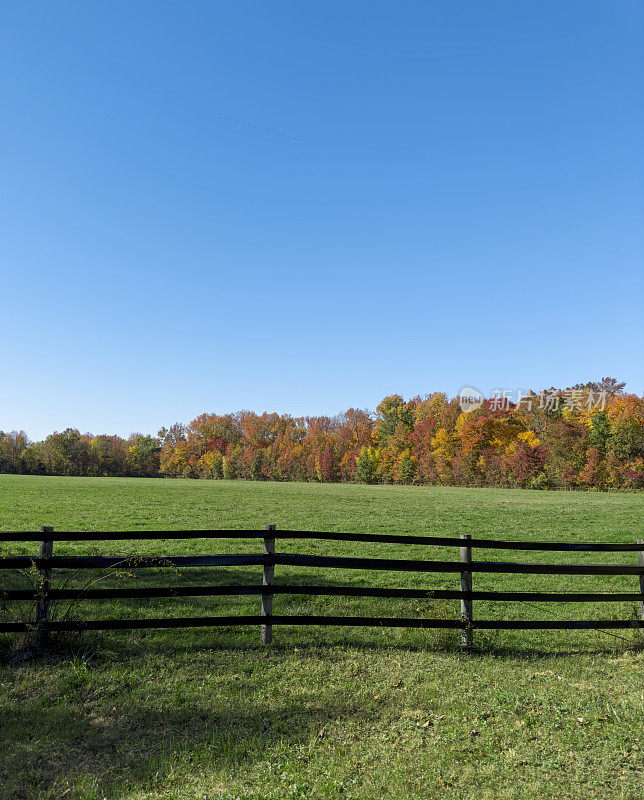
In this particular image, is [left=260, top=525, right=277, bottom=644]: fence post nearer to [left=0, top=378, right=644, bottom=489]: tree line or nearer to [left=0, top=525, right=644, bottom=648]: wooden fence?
[left=0, top=525, right=644, bottom=648]: wooden fence

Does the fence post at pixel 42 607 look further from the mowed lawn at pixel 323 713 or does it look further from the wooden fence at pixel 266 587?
the mowed lawn at pixel 323 713

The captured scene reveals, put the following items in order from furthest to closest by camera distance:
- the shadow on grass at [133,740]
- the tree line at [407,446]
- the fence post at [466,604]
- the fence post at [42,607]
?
1. the tree line at [407,446]
2. the fence post at [466,604]
3. the fence post at [42,607]
4. the shadow on grass at [133,740]

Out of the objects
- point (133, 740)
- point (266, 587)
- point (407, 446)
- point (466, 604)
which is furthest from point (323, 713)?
point (407, 446)

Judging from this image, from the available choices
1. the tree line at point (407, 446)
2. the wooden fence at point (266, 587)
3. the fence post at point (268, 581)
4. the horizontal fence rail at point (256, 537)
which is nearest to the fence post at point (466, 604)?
the wooden fence at point (266, 587)

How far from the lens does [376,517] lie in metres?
27.5

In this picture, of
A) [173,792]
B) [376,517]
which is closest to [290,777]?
[173,792]

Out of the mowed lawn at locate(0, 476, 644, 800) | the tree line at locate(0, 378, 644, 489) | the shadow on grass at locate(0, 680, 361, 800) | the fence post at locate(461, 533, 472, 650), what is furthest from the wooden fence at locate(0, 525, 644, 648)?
the tree line at locate(0, 378, 644, 489)

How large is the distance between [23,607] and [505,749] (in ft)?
21.0

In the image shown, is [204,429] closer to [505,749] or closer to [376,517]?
[376,517]

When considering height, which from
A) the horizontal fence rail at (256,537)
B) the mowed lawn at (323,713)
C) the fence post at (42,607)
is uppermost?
the horizontal fence rail at (256,537)

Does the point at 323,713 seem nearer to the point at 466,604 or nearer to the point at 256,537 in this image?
the point at 256,537

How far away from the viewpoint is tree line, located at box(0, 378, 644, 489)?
7274 cm

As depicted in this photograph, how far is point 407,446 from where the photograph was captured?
100 m

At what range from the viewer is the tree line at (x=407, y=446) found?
72.7 metres
